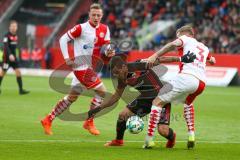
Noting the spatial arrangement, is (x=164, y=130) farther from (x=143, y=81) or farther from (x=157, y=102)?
(x=143, y=81)

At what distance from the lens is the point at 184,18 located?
125 ft

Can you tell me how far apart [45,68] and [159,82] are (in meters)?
29.5

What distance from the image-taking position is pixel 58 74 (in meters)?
16.7

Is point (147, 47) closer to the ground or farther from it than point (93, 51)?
closer to the ground

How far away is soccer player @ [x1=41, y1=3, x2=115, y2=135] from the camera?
1383 cm

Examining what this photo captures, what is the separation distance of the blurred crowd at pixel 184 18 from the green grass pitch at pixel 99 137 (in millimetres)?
13266

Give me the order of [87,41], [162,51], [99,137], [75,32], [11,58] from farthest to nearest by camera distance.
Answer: [11,58]
[87,41]
[75,32]
[99,137]
[162,51]

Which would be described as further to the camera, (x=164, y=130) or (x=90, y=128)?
(x=90, y=128)

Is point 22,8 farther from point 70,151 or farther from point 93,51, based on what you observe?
point 70,151

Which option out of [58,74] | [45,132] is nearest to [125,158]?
[45,132]

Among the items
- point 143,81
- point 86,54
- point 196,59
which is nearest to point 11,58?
point 86,54

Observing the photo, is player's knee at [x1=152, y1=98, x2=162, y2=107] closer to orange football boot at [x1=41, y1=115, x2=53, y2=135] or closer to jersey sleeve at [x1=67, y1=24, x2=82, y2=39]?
orange football boot at [x1=41, y1=115, x2=53, y2=135]

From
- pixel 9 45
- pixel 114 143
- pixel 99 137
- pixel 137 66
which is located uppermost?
pixel 137 66

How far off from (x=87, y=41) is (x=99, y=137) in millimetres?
1971
